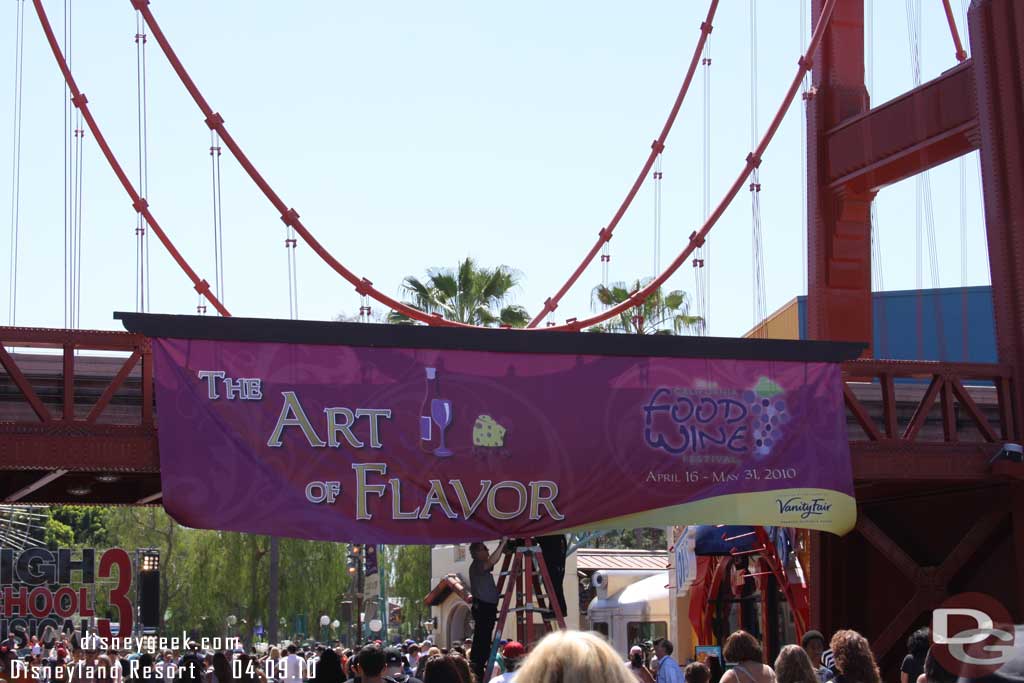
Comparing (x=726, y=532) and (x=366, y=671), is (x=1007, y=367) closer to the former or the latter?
(x=726, y=532)

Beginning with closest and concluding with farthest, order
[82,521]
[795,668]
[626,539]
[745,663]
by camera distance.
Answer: [795,668] < [745,663] < [626,539] < [82,521]

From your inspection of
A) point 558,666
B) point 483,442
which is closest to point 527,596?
point 483,442

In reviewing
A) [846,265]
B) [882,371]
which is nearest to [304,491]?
[882,371]

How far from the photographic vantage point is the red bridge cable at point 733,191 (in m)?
21.0

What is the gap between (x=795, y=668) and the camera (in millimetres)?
7762

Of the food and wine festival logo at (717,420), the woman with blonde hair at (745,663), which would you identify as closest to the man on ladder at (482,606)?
the food and wine festival logo at (717,420)

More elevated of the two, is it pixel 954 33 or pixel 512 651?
pixel 954 33

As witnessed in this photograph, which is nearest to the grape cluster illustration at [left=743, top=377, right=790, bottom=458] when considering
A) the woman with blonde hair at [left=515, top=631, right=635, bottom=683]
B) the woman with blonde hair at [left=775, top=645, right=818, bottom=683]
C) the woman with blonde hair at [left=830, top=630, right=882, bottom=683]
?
the woman with blonde hair at [left=775, top=645, right=818, bottom=683]

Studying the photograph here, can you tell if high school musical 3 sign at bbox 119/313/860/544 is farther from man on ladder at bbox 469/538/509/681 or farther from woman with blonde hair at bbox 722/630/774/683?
woman with blonde hair at bbox 722/630/774/683

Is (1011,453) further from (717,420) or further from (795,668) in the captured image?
(795,668)

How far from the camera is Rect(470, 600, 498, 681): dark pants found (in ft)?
50.1

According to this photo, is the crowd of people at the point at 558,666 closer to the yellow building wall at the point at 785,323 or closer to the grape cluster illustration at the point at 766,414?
the grape cluster illustration at the point at 766,414

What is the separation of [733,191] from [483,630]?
1105 centimetres

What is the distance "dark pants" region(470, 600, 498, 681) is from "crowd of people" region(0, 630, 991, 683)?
11 cm
